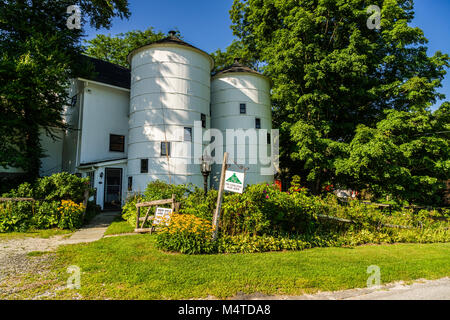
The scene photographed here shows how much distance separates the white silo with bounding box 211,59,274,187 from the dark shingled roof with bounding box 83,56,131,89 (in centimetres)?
685

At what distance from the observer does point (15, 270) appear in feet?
17.3

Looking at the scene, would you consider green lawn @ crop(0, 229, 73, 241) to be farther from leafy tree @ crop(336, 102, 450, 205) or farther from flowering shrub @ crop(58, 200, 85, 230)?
leafy tree @ crop(336, 102, 450, 205)

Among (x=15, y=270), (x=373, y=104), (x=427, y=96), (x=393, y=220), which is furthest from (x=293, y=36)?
(x=15, y=270)

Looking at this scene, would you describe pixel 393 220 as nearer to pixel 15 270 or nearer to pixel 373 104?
pixel 373 104

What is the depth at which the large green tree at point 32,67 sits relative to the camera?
11.9 metres

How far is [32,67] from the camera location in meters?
11.9

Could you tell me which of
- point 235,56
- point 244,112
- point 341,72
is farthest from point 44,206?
point 235,56

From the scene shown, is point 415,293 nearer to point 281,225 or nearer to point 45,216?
point 281,225

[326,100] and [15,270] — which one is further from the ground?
[326,100]

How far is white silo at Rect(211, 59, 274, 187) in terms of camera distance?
1875 cm

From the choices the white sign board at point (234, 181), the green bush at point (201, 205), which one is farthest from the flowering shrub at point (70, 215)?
the white sign board at point (234, 181)

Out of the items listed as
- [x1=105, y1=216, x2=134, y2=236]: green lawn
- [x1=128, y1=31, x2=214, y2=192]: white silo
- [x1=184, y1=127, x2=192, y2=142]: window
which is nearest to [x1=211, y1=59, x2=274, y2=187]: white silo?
[x1=128, y1=31, x2=214, y2=192]: white silo

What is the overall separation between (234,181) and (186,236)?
1948 mm
